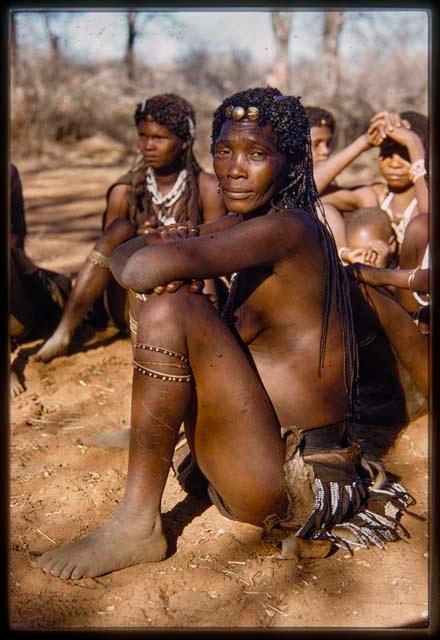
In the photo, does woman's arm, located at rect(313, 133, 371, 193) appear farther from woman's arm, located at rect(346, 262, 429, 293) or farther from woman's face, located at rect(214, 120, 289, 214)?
woman's face, located at rect(214, 120, 289, 214)

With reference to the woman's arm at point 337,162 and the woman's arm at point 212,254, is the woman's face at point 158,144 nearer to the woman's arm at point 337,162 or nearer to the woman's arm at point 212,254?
the woman's arm at point 337,162

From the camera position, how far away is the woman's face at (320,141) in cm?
510

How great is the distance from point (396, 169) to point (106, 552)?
3008 mm

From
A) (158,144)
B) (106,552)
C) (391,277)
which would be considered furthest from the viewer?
(158,144)

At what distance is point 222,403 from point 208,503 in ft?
→ 2.42

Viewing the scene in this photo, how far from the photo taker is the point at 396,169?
15.2ft

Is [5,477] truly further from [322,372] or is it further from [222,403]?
[322,372]

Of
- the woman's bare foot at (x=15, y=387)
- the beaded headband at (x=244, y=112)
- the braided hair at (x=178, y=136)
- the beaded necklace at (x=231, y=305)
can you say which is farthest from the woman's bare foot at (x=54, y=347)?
the beaded headband at (x=244, y=112)

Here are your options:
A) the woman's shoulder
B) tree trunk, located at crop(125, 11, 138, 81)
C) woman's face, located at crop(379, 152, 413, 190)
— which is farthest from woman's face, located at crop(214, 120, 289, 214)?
tree trunk, located at crop(125, 11, 138, 81)

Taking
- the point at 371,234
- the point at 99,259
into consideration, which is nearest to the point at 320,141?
the point at 371,234

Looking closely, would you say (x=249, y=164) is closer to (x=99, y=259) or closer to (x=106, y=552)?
(x=106, y=552)

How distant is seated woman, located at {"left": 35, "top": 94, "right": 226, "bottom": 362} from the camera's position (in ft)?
14.9

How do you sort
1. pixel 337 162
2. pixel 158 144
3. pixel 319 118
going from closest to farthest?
pixel 158 144 → pixel 337 162 → pixel 319 118

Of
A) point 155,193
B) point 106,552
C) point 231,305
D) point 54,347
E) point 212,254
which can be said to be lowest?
point 106,552
